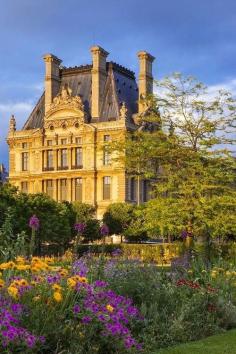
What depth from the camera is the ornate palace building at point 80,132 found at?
71.8 meters

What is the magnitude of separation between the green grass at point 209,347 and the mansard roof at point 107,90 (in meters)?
63.3

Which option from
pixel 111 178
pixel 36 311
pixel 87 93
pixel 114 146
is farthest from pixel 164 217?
pixel 87 93

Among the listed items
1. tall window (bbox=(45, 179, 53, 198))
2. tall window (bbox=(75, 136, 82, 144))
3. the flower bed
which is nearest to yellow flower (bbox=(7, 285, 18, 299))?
the flower bed

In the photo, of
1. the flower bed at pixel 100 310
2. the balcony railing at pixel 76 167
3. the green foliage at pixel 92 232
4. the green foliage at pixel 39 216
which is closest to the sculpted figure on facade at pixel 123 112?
the balcony railing at pixel 76 167

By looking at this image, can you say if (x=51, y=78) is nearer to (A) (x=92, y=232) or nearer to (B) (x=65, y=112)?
(B) (x=65, y=112)

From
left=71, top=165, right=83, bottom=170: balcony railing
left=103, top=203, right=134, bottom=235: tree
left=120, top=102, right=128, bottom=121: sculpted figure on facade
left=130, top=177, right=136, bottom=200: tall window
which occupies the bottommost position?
left=103, top=203, right=134, bottom=235: tree

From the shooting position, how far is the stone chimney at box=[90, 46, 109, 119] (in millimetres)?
72688

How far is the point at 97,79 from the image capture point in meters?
72.6

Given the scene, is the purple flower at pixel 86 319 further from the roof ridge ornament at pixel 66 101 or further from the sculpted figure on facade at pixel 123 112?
the roof ridge ornament at pixel 66 101

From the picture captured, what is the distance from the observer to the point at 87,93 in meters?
75.5

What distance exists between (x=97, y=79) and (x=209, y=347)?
65.2 meters

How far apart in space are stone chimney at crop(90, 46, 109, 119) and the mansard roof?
1.99 ft

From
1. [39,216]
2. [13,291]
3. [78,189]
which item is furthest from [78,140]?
[13,291]

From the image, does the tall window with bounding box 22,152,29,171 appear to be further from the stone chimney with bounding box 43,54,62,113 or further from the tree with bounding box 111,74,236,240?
the tree with bounding box 111,74,236,240
